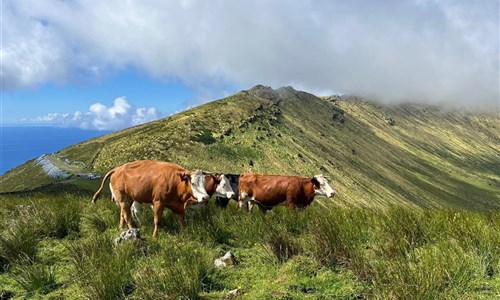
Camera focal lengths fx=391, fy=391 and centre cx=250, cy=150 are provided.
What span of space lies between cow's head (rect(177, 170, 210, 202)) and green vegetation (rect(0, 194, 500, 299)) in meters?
0.61

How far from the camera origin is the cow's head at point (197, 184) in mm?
10102

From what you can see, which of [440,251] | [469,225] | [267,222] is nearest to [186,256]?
[267,222]

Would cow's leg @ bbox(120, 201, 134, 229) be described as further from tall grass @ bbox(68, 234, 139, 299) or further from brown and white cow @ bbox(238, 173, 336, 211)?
brown and white cow @ bbox(238, 173, 336, 211)

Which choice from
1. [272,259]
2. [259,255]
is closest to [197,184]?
[259,255]

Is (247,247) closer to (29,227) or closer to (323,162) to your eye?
(29,227)

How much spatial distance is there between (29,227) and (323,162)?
14086 centimetres

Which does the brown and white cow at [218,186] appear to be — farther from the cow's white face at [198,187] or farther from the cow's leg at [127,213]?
the cow's leg at [127,213]

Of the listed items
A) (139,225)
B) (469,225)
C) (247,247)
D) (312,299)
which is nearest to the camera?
(312,299)

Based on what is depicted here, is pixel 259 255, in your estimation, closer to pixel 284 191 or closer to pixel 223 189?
pixel 223 189

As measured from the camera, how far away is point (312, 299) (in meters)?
5.99

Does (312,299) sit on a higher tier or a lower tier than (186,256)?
lower

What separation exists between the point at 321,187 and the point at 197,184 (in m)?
6.81

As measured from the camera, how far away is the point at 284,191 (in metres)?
15.3

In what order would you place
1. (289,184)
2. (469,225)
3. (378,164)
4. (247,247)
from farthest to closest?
(378,164) < (289,184) < (247,247) < (469,225)
